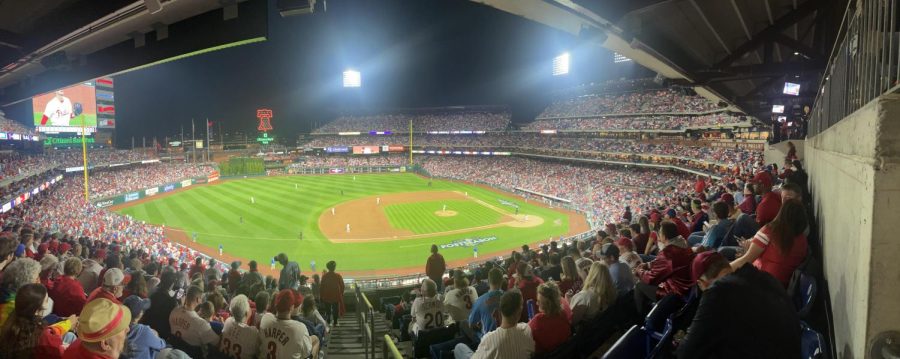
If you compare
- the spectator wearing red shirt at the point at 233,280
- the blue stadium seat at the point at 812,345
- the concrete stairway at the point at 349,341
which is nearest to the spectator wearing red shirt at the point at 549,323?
the blue stadium seat at the point at 812,345

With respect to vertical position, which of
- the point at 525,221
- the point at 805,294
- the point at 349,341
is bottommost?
the point at 525,221

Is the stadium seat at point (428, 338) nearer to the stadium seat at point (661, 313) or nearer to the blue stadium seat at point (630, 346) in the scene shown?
the stadium seat at point (661, 313)

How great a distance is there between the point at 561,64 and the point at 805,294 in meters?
74.2

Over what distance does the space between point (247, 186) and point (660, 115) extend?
54156mm

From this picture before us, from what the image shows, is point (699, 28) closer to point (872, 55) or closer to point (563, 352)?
point (872, 55)

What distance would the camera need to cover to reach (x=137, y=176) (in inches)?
2299

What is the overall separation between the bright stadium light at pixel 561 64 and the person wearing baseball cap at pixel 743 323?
2939 inches

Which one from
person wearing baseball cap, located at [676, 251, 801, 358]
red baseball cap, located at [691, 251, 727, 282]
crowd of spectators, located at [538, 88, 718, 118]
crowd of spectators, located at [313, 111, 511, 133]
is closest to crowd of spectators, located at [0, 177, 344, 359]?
person wearing baseball cap, located at [676, 251, 801, 358]

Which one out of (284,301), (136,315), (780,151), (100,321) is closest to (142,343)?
(136,315)

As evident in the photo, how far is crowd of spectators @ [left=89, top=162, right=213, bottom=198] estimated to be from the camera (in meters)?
48.9

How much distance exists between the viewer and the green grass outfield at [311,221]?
29.1 m

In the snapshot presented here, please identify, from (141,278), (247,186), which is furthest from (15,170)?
(141,278)

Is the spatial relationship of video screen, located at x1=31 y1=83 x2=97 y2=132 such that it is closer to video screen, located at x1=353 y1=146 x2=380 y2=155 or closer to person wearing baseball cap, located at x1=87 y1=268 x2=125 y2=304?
video screen, located at x1=353 y1=146 x2=380 y2=155

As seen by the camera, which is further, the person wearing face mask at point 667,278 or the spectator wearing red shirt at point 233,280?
the spectator wearing red shirt at point 233,280
